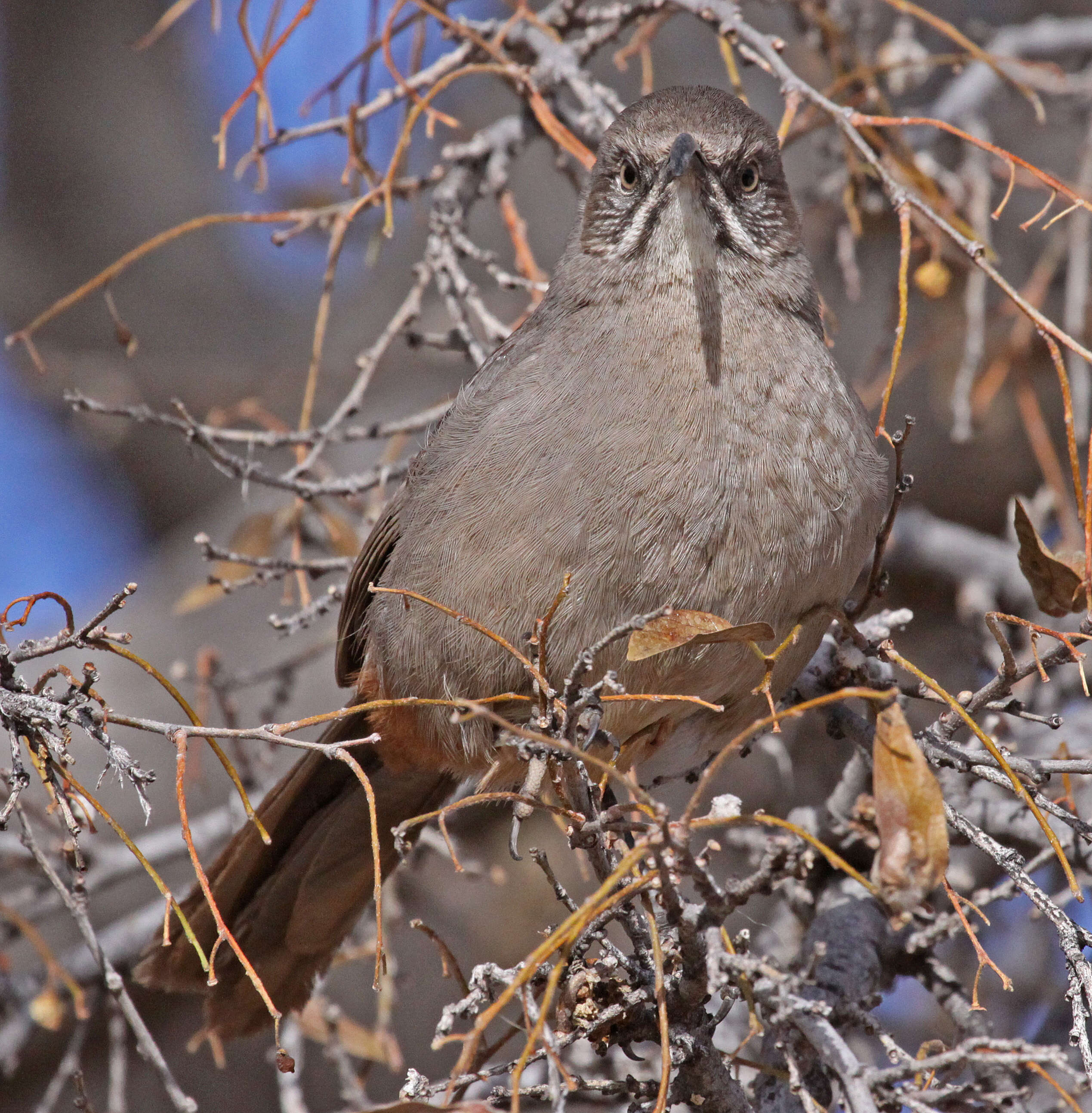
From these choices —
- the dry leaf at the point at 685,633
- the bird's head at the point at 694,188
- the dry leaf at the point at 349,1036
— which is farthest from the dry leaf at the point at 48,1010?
the bird's head at the point at 694,188

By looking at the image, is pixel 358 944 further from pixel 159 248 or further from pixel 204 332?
pixel 159 248

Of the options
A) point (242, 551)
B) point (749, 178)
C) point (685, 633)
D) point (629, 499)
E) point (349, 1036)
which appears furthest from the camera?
point (242, 551)

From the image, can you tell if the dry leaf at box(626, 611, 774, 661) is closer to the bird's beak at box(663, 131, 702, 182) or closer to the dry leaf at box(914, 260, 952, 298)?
the bird's beak at box(663, 131, 702, 182)

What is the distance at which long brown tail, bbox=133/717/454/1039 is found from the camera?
11.3 feet

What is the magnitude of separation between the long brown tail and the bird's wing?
0.60 ft

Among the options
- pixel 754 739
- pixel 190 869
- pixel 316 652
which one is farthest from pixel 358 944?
pixel 754 739

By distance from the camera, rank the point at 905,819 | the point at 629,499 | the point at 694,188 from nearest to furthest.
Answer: the point at 905,819 < the point at 629,499 < the point at 694,188

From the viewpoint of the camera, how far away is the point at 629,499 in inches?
106

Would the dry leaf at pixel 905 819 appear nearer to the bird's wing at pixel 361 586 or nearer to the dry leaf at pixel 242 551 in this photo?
the bird's wing at pixel 361 586

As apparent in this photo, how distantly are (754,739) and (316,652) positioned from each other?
1.62 m

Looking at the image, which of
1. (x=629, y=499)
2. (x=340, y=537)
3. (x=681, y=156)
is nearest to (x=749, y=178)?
(x=681, y=156)

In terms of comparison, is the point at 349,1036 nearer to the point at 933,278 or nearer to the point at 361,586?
the point at 361,586

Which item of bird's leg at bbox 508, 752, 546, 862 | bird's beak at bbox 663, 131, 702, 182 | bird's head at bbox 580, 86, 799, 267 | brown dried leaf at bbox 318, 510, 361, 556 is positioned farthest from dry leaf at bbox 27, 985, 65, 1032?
bird's beak at bbox 663, 131, 702, 182

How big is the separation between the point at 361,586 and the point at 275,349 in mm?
3711
